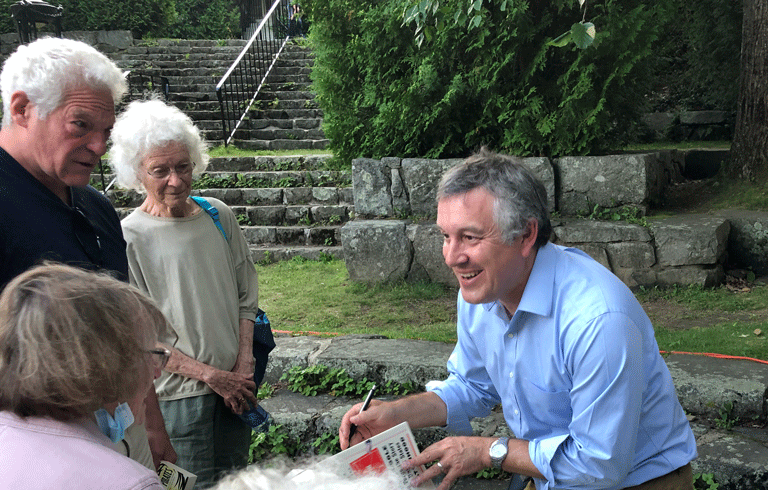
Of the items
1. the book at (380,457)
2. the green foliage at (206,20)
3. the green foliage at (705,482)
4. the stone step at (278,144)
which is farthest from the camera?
the green foliage at (206,20)

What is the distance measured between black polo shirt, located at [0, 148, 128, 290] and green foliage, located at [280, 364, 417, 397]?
218 centimetres

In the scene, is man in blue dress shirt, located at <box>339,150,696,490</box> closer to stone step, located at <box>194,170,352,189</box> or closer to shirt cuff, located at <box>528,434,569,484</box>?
shirt cuff, located at <box>528,434,569,484</box>

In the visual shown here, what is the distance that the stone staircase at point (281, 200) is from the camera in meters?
7.71

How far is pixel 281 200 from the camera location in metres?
8.50

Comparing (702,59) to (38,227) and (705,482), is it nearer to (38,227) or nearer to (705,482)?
(705,482)

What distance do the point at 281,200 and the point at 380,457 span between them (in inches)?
276

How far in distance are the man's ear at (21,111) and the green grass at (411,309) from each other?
3130 millimetres

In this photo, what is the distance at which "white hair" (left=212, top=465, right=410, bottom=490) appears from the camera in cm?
131

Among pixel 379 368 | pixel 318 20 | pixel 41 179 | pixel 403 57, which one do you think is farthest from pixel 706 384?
pixel 318 20

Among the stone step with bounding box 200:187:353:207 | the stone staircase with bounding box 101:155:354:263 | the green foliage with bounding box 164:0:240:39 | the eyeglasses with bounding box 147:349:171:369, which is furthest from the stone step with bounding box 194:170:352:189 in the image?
the green foliage with bounding box 164:0:240:39

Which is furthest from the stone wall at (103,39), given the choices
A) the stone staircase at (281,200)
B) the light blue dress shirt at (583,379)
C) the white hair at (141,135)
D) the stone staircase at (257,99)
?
the light blue dress shirt at (583,379)

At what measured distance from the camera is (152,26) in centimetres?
1697

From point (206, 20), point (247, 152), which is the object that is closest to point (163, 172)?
point (247, 152)

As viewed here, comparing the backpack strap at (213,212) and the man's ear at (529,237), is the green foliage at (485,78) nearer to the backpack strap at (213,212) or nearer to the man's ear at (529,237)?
the backpack strap at (213,212)
